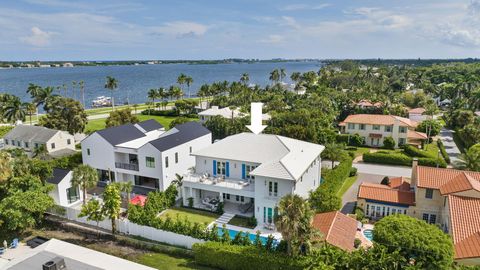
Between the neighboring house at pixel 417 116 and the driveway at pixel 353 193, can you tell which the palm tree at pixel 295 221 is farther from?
the neighboring house at pixel 417 116

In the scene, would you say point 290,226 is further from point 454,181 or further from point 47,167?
point 47,167

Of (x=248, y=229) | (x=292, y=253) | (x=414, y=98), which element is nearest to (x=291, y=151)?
(x=248, y=229)

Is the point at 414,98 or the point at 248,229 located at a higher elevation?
the point at 414,98

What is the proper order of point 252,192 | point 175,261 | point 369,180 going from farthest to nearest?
point 369,180 → point 252,192 → point 175,261

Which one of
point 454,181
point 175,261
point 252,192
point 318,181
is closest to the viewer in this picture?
point 175,261

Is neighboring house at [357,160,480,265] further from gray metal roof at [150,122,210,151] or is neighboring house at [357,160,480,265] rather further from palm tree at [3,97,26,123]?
palm tree at [3,97,26,123]

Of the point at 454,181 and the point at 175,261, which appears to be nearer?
Result: the point at 175,261

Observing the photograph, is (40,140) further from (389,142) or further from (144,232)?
(389,142)

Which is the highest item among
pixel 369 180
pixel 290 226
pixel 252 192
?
pixel 290 226
